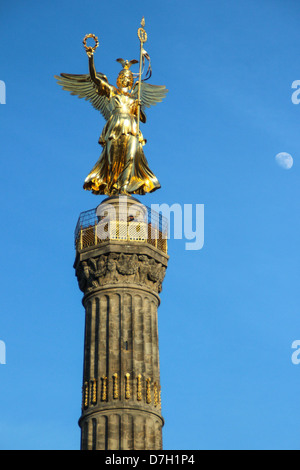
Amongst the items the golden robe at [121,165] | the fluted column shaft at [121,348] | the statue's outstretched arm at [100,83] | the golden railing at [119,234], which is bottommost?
the fluted column shaft at [121,348]

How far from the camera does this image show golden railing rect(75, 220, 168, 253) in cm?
5475

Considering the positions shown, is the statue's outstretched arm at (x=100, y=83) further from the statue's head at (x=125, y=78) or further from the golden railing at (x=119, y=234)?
the golden railing at (x=119, y=234)

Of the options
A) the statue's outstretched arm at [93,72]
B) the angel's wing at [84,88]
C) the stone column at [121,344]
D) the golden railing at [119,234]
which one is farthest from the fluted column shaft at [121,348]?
the statue's outstretched arm at [93,72]

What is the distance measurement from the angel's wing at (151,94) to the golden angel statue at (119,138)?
2.05 meters

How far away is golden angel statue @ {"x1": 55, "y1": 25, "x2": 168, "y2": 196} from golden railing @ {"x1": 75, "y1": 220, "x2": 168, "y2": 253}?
2898 millimetres

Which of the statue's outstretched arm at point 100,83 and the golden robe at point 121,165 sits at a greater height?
the statue's outstretched arm at point 100,83

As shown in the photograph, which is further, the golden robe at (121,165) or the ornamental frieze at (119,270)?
the golden robe at (121,165)

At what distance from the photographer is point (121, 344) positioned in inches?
2041

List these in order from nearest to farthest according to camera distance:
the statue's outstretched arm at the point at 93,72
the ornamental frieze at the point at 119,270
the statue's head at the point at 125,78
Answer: the ornamental frieze at the point at 119,270, the statue's outstretched arm at the point at 93,72, the statue's head at the point at 125,78

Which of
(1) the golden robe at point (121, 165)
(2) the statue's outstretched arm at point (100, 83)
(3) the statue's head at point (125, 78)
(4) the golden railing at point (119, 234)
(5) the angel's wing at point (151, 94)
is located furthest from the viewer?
(5) the angel's wing at point (151, 94)

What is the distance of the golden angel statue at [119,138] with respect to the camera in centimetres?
5772

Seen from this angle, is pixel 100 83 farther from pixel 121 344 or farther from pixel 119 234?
pixel 121 344

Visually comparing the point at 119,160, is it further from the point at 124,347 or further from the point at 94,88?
the point at 124,347
